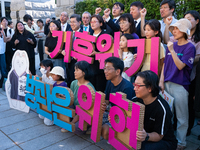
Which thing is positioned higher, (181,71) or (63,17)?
(63,17)

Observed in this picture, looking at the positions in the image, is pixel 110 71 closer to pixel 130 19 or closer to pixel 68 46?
pixel 130 19

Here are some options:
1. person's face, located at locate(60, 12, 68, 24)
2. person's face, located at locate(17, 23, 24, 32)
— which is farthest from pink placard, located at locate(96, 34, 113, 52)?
person's face, located at locate(17, 23, 24, 32)

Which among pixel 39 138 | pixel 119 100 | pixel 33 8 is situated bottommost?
pixel 39 138

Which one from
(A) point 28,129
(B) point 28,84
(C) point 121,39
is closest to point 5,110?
(B) point 28,84

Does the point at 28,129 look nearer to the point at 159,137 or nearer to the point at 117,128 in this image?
the point at 117,128

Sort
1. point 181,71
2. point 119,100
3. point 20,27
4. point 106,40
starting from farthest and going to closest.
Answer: point 20,27
point 106,40
point 181,71
point 119,100

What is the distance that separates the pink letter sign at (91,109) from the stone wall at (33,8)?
9.18 metres

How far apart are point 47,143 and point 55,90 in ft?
3.02

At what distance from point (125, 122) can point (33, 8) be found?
1043 centimetres

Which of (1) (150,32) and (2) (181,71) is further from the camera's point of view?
(1) (150,32)

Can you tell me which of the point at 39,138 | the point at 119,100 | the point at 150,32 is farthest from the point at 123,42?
the point at 39,138

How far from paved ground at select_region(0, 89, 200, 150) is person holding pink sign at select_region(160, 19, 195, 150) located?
0.46 m

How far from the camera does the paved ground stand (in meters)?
3.36

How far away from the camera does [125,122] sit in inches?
106
